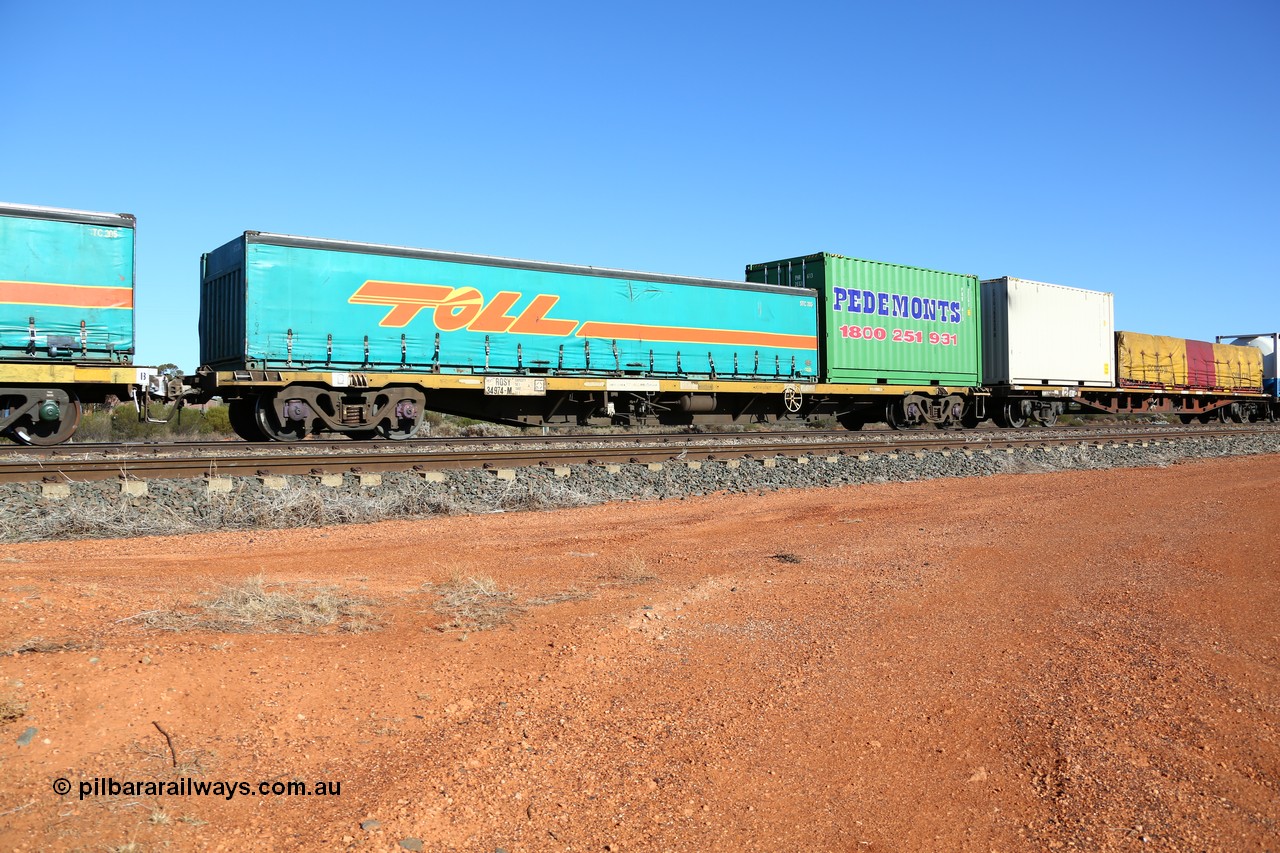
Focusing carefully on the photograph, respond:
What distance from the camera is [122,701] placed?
3928 mm

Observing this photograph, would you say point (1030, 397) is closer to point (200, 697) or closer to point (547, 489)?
point (547, 489)

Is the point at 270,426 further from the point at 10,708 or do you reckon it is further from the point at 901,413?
the point at 901,413

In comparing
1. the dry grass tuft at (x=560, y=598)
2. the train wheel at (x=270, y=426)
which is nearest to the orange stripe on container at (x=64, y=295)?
the train wheel at (x=270, y=426)

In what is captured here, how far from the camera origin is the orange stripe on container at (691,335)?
59.2ft

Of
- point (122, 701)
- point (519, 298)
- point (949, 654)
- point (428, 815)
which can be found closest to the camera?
point (428, 815)

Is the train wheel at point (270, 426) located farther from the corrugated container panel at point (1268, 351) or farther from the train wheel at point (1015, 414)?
the corrugated container panel at point (1268, 351)

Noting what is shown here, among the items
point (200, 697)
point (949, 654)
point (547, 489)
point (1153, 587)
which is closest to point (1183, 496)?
point (1153, 587)

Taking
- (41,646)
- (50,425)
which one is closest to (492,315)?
(50,425)

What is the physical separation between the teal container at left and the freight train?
0.02 meters

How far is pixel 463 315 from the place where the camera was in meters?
16.3

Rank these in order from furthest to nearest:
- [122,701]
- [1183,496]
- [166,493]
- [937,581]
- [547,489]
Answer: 1. [1183,496]
2. [547,489]
3. [166,493]
4. [937,581]
5. [122,701]

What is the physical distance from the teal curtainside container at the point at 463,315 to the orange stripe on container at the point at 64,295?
172cm

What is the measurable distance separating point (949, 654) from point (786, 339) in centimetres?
1609

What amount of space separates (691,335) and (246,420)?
8.93m
